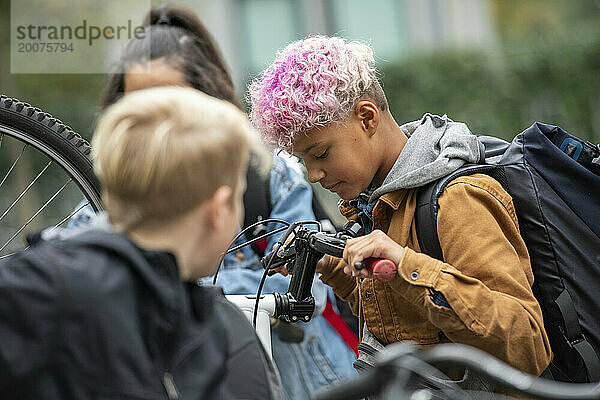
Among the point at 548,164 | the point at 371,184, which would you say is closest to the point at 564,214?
the point at 548,164

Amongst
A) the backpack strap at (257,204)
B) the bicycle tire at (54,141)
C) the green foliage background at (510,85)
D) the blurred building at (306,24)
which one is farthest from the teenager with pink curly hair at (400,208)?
the blurred building at (306,24)

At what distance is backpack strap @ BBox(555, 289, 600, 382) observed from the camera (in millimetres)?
2135

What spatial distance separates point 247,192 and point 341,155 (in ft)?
2.04

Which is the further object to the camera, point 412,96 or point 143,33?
point 412,96

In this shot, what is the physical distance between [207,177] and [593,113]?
7876 mm

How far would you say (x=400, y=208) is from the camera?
92.1 inches

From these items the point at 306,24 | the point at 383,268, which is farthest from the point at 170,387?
the point at 306,24

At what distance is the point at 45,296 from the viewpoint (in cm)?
134

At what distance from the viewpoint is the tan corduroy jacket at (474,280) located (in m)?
2.03

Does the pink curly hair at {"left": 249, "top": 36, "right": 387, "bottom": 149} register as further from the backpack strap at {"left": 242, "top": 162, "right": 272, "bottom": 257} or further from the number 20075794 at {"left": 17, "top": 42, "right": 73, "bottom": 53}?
the number 20075794 at {"left": 17, "top": 42, "right": 73, "bottom": 53}

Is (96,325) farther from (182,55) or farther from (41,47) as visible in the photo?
(41,47)

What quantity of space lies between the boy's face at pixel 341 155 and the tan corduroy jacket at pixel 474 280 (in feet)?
0.49

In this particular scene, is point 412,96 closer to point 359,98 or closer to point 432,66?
point 432,66

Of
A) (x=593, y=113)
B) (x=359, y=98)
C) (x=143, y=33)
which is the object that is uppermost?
(x=143, y=33)
